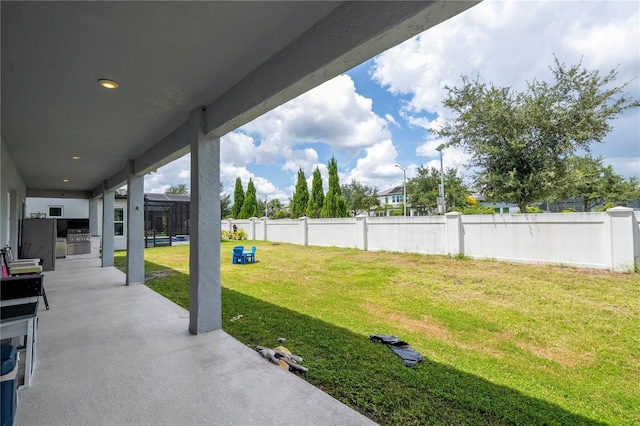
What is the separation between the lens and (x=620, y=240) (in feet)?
22.9

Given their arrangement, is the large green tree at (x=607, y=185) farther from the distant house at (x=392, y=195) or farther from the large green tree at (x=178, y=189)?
the large green tree at (x=178, y=189)

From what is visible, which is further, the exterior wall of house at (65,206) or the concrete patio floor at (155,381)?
the exterior wall of house at (65,206)

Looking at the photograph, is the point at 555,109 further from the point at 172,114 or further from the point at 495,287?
the point at 172,114

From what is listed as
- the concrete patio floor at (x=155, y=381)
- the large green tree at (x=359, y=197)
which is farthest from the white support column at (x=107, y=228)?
the large green tree at (x=359, y=197)

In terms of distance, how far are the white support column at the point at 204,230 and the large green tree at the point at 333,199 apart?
18.7 m

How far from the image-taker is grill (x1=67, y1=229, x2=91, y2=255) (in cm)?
1310

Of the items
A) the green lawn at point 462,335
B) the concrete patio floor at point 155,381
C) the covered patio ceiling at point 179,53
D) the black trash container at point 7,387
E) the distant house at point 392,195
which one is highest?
the distant house at point 392,195

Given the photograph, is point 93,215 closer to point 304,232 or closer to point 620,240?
point 304,232

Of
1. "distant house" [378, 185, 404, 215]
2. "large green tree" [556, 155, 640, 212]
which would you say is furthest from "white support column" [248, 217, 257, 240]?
"distant house" [378, 185, 404, 215]

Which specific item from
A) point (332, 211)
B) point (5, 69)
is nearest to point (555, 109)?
point (5, 69)

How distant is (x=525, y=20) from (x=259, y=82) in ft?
21.3

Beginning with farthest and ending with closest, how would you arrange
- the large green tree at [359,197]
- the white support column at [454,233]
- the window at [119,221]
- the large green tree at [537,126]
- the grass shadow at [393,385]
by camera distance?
the large green tree at [359,197] → the window at [119,221] → the white support column at [454,233] → the large green tree at [537,126] → the grass shadow at [393,385]

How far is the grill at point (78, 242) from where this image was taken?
13099 mm

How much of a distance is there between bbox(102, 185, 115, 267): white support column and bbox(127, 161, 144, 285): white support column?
332 cm
